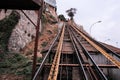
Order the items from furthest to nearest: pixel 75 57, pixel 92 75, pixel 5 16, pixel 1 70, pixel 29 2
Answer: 1. pixel 5 16
2. pixel 1 70
3. pixel 75 57
4. pixel 29 2
5. pixel 92 75

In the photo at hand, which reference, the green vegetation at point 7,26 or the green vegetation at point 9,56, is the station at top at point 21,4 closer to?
the green vegetation at point 9,56

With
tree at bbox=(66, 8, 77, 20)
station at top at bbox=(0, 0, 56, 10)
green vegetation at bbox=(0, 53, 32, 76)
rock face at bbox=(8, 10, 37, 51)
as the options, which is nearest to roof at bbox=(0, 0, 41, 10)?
station at top at bbox=(0, 0, 56, 10)

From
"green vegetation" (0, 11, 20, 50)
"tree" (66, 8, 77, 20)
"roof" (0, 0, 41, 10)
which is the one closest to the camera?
"roof" (0, 0, 41, 10)

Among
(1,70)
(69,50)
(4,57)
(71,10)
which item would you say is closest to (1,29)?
(4,57)

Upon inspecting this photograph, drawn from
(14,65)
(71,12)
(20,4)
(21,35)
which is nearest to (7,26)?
(21,35)

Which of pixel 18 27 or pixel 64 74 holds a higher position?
pixel 18 27

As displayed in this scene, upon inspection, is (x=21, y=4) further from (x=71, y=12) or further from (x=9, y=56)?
(x=71, y=12)

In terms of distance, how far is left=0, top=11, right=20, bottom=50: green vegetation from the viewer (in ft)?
70.7

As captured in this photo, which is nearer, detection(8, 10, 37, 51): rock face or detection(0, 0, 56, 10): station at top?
detection(0, 0, 56, 10): station at top

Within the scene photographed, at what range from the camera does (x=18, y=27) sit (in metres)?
24.2

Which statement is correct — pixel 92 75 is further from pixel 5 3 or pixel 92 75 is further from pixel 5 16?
pixel 5 16

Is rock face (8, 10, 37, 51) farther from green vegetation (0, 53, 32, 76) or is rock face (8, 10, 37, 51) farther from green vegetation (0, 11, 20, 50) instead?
green vegetation (0, 53, 32, 76)

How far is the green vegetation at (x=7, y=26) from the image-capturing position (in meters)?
21.6

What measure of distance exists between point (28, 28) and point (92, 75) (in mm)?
19547
